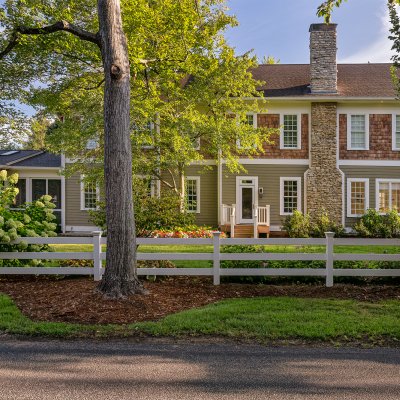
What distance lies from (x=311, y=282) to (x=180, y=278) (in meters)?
2.72

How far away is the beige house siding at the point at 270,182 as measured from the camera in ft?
67.5

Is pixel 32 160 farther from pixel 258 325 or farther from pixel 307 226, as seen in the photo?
pixel 258 325

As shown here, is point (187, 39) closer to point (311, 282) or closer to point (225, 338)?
point (311, 282)

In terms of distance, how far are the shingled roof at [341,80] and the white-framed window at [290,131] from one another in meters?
1.09

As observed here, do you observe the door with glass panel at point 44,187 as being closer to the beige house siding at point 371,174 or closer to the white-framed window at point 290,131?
the white-framed window at point 290,131

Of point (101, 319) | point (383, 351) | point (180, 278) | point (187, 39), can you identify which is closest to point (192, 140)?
point (187, 39)

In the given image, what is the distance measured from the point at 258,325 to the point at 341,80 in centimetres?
1916

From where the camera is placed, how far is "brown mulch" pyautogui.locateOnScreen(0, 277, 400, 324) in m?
6.44

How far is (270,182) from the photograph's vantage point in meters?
20.6

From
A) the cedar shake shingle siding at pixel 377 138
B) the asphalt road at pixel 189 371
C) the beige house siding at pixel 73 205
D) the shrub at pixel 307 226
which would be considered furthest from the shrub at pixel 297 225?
the asphalt road at pixel 189 371

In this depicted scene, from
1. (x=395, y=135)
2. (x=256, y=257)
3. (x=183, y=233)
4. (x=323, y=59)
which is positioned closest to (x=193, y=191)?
(x=183, y=233)

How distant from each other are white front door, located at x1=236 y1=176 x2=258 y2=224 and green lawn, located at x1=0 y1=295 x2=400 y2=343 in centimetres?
1377

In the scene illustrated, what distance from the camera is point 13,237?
28.8 ft

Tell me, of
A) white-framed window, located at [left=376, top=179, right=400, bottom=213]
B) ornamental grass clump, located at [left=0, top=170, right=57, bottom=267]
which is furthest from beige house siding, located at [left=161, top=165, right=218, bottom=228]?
ornamental grass clump, located at [left=0, top=170, right=57, bottom=267]
